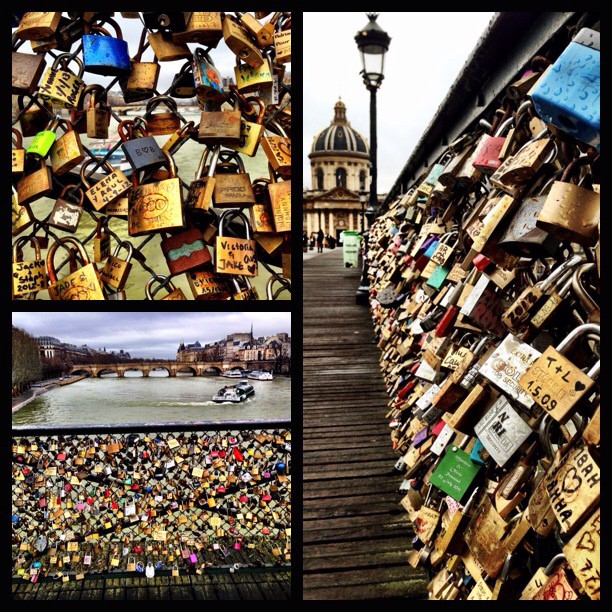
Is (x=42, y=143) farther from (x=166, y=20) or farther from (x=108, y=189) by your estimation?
(x=166, y=20)

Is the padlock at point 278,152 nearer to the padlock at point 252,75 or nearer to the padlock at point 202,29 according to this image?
the padlock at point 252,75

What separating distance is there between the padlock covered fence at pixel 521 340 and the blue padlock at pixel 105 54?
123 cm

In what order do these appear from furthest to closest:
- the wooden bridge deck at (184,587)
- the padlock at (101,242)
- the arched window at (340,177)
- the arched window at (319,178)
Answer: the arched window at (319,178)
the arched window at (340,177)
the wooden bridge deck at (184,587)
the padlock at (101,242)

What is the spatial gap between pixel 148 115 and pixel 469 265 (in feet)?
4.34

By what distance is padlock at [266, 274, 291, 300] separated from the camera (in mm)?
1908

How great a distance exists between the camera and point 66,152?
190 cm

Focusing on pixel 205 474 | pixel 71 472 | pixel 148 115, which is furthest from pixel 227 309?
pixel 71 472

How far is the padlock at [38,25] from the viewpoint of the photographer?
1836 mm

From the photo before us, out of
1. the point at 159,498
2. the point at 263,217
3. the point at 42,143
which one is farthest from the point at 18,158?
the point at 159,498

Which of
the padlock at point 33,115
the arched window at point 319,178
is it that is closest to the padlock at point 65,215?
the padlock at point 33,115

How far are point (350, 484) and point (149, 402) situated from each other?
1720mm

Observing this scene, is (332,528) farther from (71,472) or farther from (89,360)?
(89,360)

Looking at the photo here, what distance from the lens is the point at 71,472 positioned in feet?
8.71

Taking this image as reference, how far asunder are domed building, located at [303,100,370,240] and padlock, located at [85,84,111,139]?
71.3m
